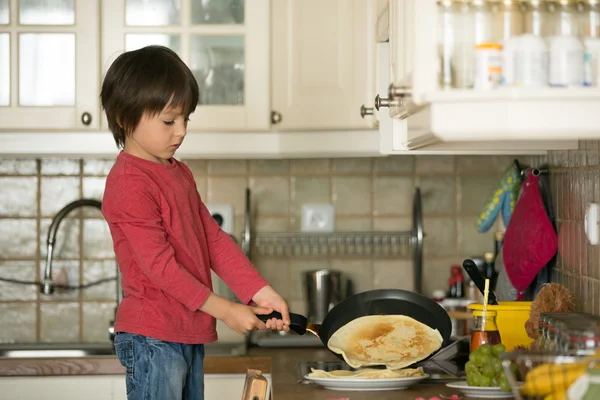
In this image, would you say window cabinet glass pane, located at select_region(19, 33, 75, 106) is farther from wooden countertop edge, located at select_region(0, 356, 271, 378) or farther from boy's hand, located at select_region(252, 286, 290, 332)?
boy's hand, located at select_region(252, 286, 290, 332)

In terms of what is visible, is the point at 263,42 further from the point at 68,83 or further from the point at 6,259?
the point at 6,259

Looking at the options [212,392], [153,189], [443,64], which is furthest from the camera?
[212,392]

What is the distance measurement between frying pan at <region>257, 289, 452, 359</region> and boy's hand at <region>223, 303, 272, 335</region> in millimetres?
240

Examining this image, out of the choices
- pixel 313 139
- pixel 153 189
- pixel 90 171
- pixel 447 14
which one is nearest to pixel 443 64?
pixel 447 14

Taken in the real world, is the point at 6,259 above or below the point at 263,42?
below

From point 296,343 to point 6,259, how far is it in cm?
106

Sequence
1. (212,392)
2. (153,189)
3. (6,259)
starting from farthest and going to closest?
(6,259)
(212,392)
(153,189)

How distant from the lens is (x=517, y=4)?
127cm

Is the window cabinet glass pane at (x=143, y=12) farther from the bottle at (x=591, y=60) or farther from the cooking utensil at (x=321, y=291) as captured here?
the bottle at (x=591, y=60)

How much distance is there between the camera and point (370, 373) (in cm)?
Answer: 181

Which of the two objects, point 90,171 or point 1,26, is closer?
point 1,26

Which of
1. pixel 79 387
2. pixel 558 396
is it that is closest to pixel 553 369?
pixel 558 396

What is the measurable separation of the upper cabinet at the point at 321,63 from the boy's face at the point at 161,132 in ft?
2.50

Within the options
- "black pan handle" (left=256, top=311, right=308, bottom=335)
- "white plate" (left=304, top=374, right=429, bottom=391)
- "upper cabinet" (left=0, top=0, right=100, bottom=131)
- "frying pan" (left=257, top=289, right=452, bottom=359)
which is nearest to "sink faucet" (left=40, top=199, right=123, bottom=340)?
"upper cabinet" (left=0, top=0, right=100, bottom=131)
